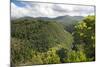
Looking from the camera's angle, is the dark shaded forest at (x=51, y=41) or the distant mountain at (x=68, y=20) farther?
the distant mountain at (x=68, y=20)

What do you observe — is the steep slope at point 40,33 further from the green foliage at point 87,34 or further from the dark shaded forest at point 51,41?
the green foliage at point 87,34

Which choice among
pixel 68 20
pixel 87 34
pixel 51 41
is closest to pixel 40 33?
pixel 51 41

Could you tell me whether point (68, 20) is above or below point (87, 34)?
above

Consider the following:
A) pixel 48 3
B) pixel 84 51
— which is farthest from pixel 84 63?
pixel 48 3

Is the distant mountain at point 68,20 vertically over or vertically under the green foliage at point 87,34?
over

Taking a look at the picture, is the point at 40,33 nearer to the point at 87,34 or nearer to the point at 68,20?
the point at 68,20

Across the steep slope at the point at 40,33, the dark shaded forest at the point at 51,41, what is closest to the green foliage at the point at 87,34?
the dark shaded forest at the point at 51,41

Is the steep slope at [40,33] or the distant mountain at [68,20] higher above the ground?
the distant mountain at [68,20]

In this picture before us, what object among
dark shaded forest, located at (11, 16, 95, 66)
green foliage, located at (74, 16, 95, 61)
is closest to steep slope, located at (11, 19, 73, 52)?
dark shaded forest, located at (11, 16, 95, 66)
